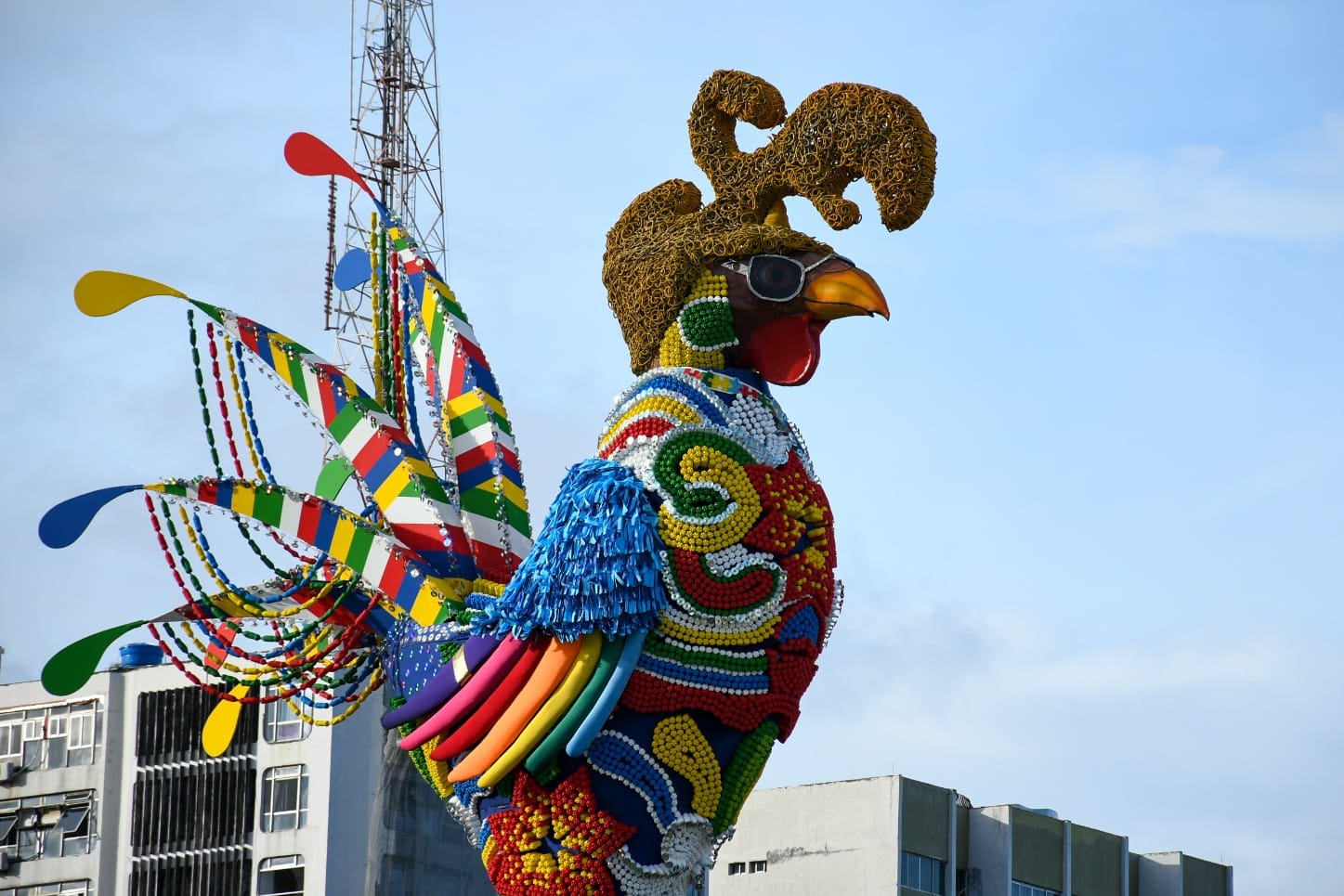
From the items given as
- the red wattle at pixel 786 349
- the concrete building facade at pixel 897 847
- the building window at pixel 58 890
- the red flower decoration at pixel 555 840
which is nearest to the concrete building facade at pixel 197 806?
the building window at pixel 58 890

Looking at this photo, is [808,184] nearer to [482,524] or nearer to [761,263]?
[761,263]

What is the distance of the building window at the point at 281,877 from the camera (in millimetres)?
30469

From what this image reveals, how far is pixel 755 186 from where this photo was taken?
14.5m

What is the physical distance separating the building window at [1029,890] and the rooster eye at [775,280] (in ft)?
74.8

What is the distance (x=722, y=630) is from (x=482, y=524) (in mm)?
2087

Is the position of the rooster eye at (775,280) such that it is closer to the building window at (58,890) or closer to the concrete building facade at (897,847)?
the building window at (58,890)

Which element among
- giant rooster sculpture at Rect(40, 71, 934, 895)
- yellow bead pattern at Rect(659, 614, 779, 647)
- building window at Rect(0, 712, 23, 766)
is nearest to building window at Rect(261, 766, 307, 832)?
building window at Rect(0, 712, 23, 766)

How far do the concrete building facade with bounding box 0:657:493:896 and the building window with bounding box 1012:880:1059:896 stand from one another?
8668 millimetres

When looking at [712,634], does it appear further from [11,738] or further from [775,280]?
[11,738]

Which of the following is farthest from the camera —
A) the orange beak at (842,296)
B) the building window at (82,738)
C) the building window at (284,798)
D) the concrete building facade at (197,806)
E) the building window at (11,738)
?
the building window at (11,738)

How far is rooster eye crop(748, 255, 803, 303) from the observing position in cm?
1411

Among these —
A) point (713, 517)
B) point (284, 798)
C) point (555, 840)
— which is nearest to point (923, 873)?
point (284, 798)

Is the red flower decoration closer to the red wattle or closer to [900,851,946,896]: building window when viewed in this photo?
the red wattle

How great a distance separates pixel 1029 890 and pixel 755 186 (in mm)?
23194
